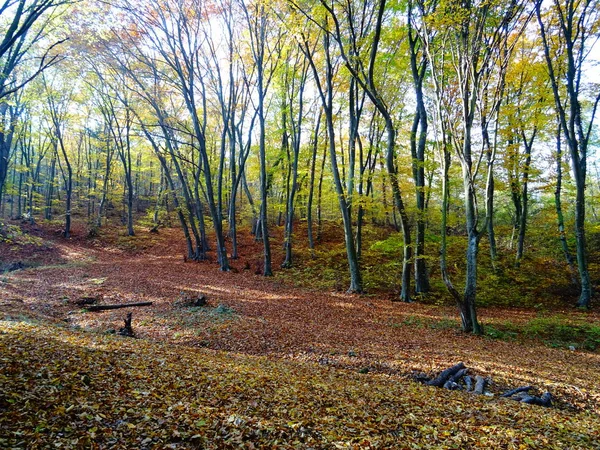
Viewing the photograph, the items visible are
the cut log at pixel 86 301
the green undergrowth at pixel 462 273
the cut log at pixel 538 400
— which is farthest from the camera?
the green undergrowth at pixel 462 273

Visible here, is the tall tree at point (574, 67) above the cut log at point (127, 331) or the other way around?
above

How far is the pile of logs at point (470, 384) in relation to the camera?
4.55 metres

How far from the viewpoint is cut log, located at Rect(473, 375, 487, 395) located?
16.0 ft

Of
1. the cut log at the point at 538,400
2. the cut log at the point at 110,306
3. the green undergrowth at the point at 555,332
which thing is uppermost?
the cut log at the point at 538,400

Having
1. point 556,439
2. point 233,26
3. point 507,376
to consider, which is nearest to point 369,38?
point 233,26

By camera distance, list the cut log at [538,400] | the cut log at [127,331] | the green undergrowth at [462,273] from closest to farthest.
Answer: the cut log at [538,400] < the cut log at [127,331] < the green undergrowth at [462,273]

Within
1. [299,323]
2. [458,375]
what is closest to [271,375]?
[458,375]

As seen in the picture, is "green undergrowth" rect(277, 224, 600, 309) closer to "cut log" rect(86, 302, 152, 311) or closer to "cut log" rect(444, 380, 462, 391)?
"cut log" rect(444, 380, 462, 391)

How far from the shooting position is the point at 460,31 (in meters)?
7.95

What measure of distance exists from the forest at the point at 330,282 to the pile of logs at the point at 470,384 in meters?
0.03

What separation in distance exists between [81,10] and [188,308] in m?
9.08

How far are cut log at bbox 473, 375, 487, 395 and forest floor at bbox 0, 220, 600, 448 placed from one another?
21cm

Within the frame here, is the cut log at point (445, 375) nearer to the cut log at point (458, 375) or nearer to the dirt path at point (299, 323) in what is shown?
the cut log at point (458, 375)

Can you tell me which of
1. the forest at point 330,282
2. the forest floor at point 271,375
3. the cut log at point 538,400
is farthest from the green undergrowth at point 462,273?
the cut log at point 538,400
